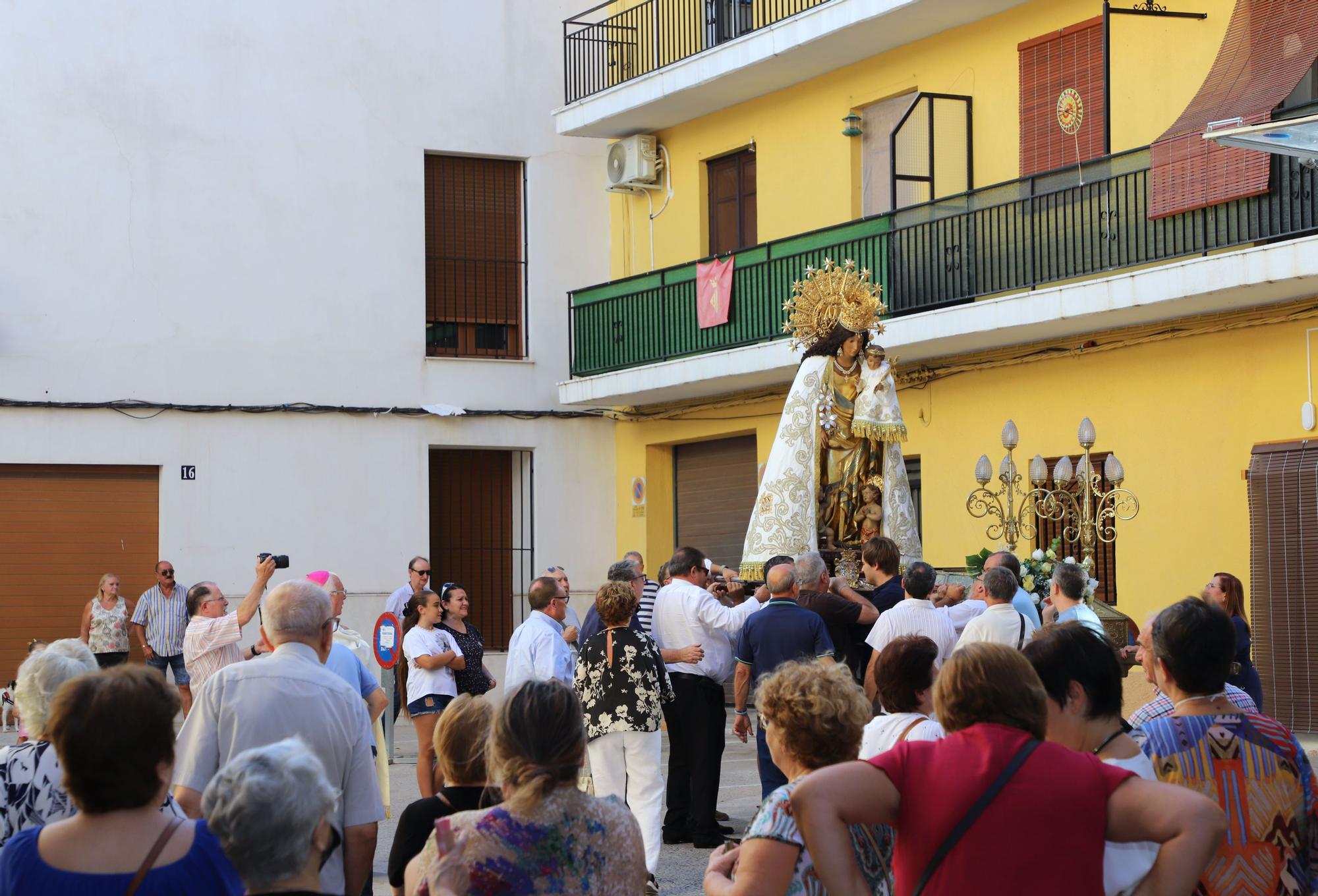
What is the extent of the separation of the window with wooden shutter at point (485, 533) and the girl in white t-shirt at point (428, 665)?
37.8 feet

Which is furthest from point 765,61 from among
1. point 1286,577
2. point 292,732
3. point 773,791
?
point 773,791

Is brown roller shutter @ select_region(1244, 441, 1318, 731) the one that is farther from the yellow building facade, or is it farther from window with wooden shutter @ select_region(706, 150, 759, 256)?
window with wooden shutter @ select_region(706, 150, 759, 256)

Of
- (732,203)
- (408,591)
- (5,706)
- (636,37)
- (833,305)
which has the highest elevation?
(636,37)

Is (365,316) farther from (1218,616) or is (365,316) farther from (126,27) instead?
(1218,616)

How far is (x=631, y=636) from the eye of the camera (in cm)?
846

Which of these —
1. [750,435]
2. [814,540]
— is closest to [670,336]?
[750,435]

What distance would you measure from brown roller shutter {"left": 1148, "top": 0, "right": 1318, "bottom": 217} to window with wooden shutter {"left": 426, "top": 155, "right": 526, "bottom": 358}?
9571 millimetres

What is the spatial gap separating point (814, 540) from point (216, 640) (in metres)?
3.85

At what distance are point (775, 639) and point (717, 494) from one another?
12430 mm

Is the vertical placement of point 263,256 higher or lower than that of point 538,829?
higher

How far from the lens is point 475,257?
2183 cm

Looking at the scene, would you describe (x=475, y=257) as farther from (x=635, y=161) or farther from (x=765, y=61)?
(x=765, y=61)

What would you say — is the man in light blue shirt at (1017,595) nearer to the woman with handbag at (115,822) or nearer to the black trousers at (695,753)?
the black trousers at (695,753)

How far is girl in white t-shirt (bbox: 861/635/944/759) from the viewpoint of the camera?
5031 millimetres
